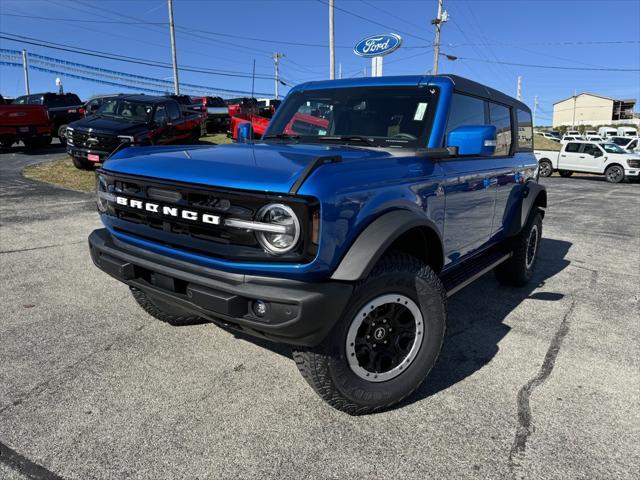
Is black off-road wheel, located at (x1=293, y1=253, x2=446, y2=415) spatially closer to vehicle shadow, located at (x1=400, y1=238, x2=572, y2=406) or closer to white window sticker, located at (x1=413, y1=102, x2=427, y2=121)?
vehicle shadow, located at (x1=400, y1=238, x2=572, y2=406)

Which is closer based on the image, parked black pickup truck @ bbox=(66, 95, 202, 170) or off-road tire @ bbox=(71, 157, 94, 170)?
parked black pickup truck @ bbox=(66, 95, 202, 170)

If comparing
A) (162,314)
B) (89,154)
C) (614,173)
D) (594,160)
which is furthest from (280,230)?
(594,160)

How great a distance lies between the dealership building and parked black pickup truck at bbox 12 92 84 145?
93636 mm

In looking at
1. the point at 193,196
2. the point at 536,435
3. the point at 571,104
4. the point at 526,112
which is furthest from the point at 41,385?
the point at 571,104

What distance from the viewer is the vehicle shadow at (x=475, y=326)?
119 inches

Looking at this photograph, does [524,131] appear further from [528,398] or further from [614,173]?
[614,173]

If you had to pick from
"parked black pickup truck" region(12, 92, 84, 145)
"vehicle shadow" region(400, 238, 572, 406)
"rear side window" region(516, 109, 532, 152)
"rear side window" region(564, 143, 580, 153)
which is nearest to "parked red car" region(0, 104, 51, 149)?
"parked black pickup truck" region(12, 92, 84, 145)

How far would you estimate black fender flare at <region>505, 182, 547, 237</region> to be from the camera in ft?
14.7

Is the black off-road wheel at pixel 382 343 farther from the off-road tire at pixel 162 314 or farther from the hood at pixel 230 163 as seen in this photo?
the off-road tire at pixel 162 314

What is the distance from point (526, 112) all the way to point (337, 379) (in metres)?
4.17

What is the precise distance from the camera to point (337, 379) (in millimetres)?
2395

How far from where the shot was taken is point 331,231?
218 centimetres

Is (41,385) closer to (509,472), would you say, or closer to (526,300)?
(509,472)

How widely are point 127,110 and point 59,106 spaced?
10684mm
